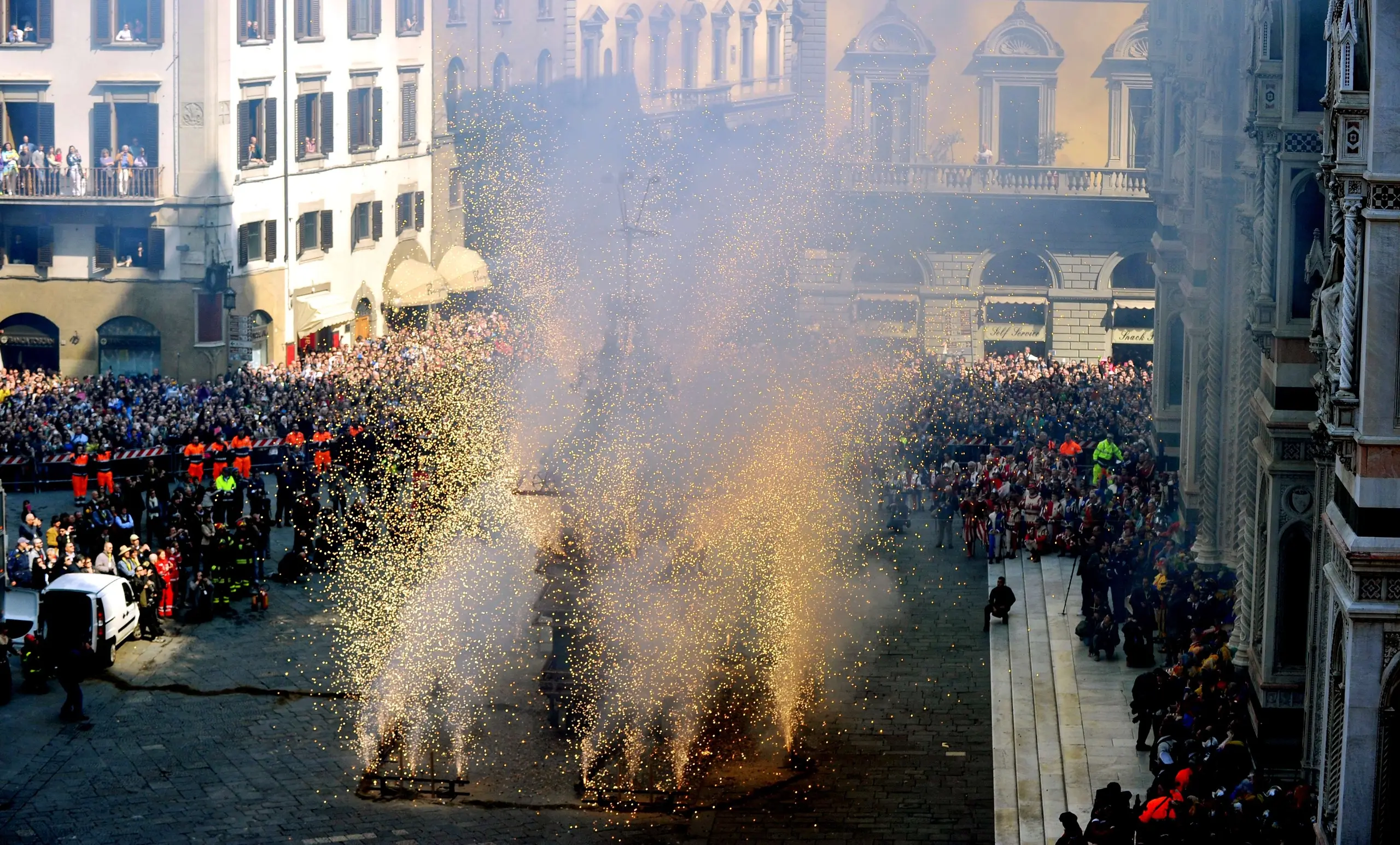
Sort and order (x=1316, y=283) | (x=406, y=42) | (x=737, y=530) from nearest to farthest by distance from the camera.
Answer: (x=1316, y=283) < (x=737, y=530) < (x=406, y=42)

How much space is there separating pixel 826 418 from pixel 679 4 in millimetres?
26683

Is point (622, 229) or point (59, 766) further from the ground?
point (622, 229)

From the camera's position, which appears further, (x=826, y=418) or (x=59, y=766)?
(x=826, y=418)

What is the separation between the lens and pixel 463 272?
64.5m

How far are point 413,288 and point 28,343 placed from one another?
1220 centimetres

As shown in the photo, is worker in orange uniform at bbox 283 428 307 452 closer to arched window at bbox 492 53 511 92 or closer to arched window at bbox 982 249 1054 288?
arched window at bbox 982 249 1054 288

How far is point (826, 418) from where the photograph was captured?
47.6 meters

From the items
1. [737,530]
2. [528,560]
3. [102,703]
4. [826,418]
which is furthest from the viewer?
[826,418]

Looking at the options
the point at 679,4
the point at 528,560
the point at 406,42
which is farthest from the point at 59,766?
the point at 679,4

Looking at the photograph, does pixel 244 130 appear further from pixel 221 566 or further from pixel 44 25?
pixel 221 566

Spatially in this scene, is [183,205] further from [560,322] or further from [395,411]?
[560,322]

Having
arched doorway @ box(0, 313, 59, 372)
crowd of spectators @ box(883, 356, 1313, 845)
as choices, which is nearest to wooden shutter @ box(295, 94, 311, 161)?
arched doorway @ box(0, 313, 59, 372)

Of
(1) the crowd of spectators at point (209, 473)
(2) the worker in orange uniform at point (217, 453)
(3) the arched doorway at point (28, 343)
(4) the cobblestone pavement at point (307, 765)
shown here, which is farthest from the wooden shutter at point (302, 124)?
(4) the cobblestone pavement at point (307, 765)

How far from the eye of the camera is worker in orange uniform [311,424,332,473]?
4500cm
